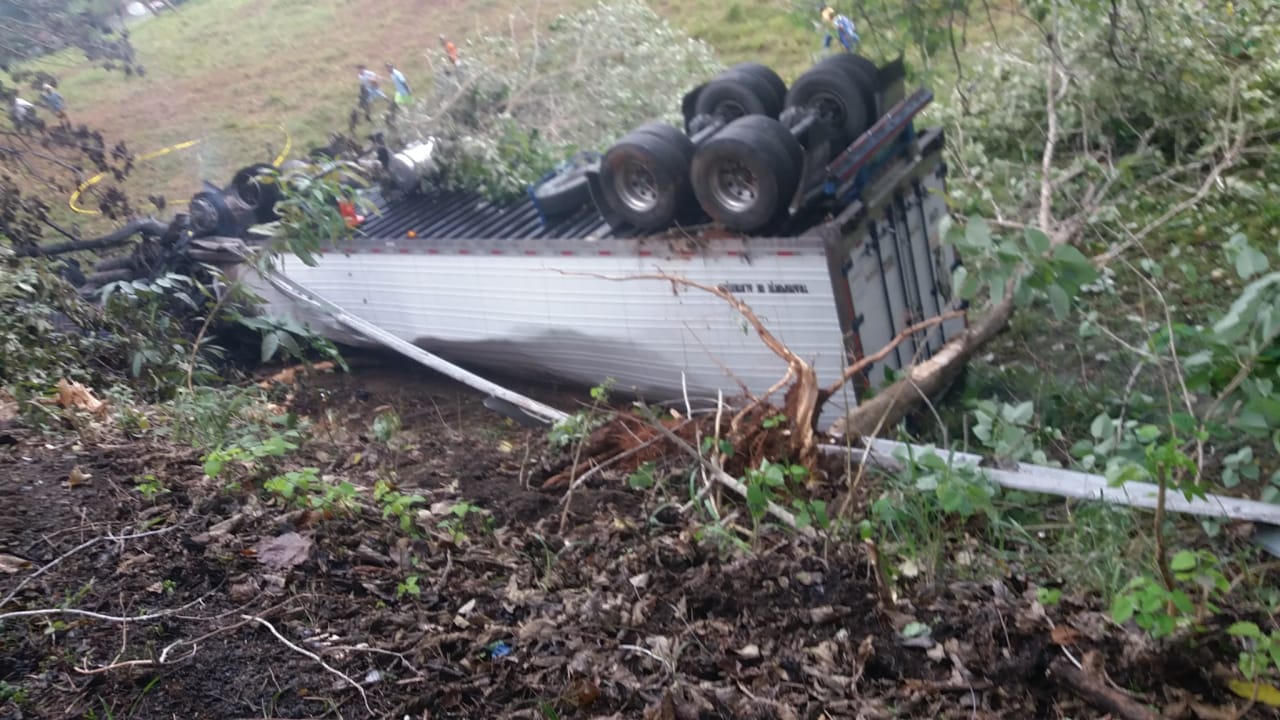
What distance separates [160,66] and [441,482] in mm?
10794

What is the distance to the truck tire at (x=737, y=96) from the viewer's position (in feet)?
22.8

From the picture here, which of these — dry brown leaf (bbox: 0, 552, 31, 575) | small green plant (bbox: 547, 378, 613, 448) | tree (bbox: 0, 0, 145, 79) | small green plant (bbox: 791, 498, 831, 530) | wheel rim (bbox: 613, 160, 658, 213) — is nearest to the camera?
dry brown leaf (bbox: 0, 552, 31, 575)

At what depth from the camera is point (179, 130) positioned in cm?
1348

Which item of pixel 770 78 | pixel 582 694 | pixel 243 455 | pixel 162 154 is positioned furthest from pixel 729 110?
pixel 162 154

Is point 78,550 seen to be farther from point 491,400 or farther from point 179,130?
point 179,130

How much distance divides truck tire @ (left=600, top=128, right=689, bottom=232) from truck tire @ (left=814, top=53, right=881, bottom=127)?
4.09ft

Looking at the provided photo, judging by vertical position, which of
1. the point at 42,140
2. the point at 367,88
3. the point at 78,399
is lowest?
the point at 78,399

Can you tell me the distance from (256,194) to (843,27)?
216 inches

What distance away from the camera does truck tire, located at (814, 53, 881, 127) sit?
6629mm

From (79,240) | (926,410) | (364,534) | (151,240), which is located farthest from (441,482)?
(79,240)

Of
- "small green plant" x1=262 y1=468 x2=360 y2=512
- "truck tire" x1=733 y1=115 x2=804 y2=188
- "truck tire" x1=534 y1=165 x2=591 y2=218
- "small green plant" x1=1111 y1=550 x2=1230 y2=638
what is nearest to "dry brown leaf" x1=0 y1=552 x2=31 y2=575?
"small green plant" x1=262 y1=468 x2=360 y2=512

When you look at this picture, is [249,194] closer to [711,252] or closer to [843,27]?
[711,252]

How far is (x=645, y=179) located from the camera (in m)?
6.42

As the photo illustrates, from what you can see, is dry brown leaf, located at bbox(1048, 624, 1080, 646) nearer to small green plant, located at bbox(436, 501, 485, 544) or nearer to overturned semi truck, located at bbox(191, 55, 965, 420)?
overturned semi truck, located at bbox(191, 55, 965, 420)
